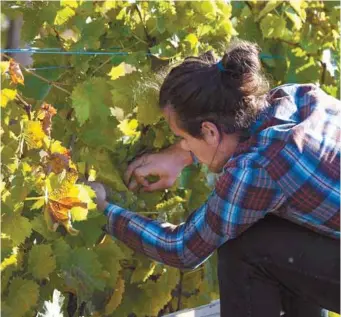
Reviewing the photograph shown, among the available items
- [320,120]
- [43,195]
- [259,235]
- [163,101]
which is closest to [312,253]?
[259,235]

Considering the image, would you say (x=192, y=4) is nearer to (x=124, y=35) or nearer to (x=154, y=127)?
(x=124, y=35)

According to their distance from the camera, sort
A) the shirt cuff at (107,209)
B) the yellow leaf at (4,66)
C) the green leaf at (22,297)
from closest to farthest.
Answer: the yellow leaf at (4,66)
the green leaf at (22,297)
the shirt cuff at (107,209)

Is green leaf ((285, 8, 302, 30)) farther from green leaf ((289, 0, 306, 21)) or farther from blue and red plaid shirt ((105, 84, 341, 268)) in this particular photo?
blue and red plaid shirt ((105, 84, 341, 268))

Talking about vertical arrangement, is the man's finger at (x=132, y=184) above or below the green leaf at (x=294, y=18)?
below

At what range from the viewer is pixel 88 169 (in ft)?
8.16

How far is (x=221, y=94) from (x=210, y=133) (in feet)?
0.36

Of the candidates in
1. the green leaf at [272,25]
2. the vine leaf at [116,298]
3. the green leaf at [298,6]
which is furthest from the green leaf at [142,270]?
the green leaf at [298,6]

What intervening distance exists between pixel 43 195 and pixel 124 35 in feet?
2.24

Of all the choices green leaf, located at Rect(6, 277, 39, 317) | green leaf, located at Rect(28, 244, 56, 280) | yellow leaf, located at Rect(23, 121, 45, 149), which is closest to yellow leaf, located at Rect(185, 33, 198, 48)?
yellow leaf, located at Rect(23, 121, 45, 149)

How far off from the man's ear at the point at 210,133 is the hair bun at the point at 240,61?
0.48 feet

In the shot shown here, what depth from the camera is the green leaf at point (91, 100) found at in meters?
2.38

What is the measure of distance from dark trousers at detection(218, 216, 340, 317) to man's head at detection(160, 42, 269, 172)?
0.78ft

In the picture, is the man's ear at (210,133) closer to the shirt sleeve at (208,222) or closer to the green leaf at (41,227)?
the shirt sleeve at (208,222)

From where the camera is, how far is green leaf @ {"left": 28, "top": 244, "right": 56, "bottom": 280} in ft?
7.31
